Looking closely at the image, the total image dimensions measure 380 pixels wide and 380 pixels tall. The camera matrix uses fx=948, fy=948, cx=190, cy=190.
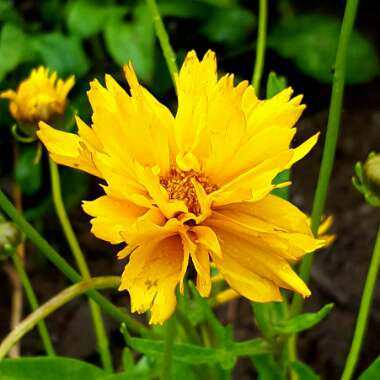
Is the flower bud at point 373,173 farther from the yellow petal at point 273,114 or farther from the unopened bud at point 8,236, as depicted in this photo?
the unopened bud at point 8,236

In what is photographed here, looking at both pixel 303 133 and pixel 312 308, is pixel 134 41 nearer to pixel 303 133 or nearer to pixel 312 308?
pixel 303 133

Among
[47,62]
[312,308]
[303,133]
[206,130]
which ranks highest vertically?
[206,130]

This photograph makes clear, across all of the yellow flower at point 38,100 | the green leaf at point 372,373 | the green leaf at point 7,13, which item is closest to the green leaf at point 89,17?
the green leaf at point 7,13

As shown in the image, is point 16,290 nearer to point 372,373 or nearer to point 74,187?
point 74,187

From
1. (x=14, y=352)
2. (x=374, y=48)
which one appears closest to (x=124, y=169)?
(x=14, y=352)

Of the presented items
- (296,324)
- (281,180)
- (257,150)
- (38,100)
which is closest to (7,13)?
(38,100)

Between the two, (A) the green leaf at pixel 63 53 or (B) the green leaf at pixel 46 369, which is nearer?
(B) the green leaf at pixel 46 369
